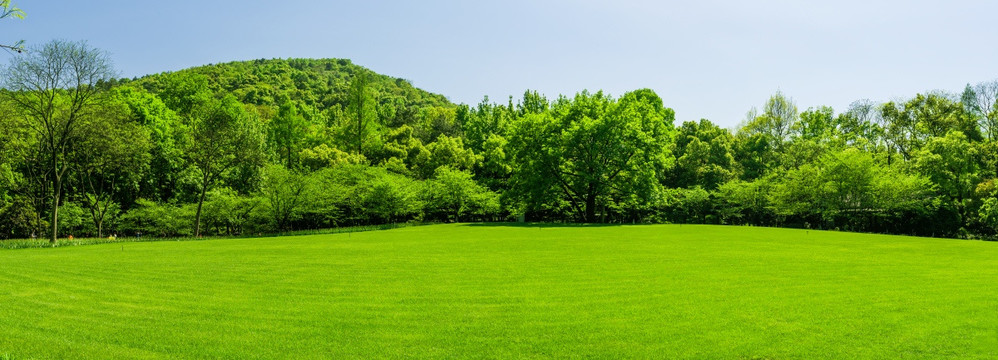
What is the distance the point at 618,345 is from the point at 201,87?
2194 inches

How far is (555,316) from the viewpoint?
892 cm

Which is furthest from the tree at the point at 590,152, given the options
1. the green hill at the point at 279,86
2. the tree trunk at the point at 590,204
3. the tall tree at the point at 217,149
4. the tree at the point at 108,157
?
the green hill at the point at 279,86

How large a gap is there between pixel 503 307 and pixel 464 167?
4410cm

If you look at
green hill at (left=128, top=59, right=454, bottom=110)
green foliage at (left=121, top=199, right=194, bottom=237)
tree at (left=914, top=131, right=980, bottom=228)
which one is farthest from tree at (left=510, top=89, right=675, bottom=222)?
green hill at (left=128, top=59, right=454, bottom=110)

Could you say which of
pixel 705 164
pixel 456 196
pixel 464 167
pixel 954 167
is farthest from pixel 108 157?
pixel 954 167

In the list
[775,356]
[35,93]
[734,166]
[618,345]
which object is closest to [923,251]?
[775,356]

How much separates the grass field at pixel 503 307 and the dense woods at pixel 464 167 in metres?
19.6

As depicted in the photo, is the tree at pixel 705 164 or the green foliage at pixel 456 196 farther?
the tree at pixel 705 164

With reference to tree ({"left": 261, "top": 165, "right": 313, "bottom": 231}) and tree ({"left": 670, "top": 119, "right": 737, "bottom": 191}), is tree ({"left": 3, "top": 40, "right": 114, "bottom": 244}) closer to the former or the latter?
tree ({"left": 261, "top": 165, "right": 313, "bottom": 231})

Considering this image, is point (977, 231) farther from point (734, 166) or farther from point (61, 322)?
point (61, 322)

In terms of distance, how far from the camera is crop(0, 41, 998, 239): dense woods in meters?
33.6

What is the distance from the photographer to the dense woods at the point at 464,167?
33.6 m

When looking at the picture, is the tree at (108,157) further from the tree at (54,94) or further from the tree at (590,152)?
the tree at (590,152)

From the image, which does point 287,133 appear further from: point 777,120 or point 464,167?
point 777,120
